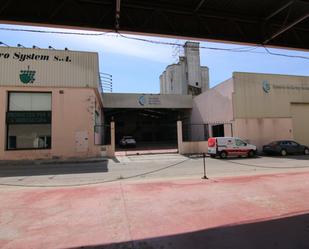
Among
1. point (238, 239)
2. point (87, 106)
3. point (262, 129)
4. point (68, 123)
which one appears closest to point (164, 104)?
point (262, 129)

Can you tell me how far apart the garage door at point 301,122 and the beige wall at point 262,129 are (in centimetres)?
107

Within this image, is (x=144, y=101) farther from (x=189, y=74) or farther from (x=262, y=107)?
(x=262, y=107)

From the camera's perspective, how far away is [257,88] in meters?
31.0

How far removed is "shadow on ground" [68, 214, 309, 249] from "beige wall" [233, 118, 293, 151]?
963 inches

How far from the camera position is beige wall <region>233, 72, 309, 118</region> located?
30308 millimetres

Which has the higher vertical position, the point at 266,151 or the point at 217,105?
the point at 217,105

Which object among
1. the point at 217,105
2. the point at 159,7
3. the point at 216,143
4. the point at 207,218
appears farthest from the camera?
the point at 217,105

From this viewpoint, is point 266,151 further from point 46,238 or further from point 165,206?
point 46,238

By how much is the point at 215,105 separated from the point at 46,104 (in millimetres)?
17874

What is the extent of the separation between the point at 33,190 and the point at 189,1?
28.3 ft

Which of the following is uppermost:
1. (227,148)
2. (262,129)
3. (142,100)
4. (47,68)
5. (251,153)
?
(47,68)

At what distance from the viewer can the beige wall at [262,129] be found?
30.1 m

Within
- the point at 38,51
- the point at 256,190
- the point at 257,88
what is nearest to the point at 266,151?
the point at 257,88

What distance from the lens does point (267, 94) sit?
31.4 metres
